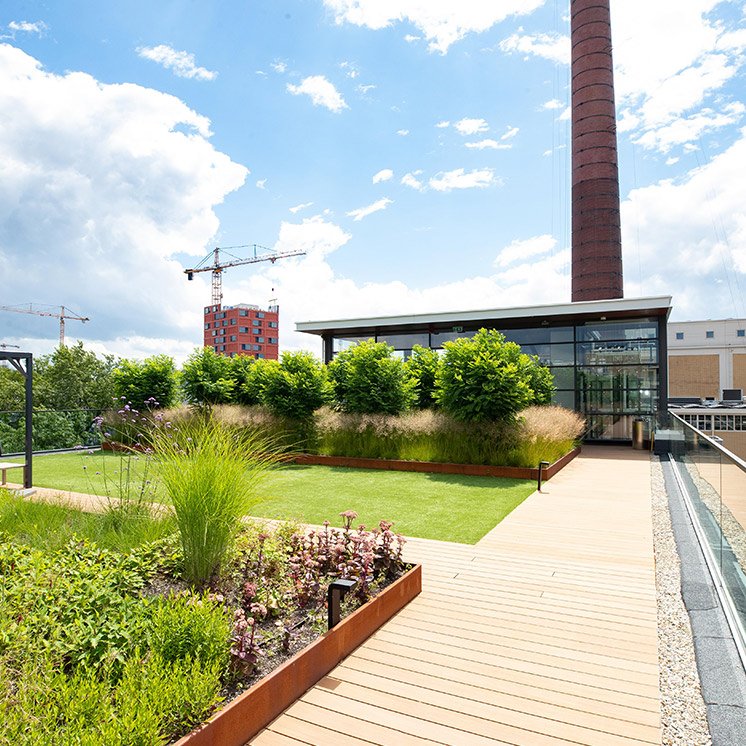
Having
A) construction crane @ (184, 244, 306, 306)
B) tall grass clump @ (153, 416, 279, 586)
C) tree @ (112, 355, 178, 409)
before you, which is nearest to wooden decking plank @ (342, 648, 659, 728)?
tall grass clump @ (153, 416, 279, 586)

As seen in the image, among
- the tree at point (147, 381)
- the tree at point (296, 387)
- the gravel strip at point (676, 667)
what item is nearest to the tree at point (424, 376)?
the tree at point (296, 387)

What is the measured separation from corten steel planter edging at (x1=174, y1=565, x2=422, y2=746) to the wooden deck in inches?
2.2

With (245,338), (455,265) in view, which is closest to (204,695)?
(455,265)

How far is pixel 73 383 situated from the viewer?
85.2 feet

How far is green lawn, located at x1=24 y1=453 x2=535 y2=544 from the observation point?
20.3 ft

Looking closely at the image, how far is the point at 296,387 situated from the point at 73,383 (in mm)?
18471

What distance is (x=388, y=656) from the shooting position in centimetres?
310

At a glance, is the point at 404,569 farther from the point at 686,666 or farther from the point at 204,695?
the point at 204,695

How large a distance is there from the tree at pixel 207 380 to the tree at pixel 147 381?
70cm

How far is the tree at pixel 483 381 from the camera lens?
10516 mm

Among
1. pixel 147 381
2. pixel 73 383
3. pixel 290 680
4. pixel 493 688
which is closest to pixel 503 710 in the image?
pixel 493 688

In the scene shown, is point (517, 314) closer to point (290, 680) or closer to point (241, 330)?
point (290, 680)

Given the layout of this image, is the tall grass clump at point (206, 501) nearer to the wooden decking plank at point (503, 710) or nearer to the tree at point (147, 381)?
the wooden decking plank at point (503, 710)

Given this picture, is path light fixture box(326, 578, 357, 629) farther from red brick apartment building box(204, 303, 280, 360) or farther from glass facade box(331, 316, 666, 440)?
red brick apartment building box(204, 303, 280, 360)
